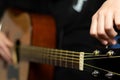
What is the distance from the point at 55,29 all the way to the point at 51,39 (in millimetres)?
39

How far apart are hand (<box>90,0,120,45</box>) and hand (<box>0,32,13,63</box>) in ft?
1.89

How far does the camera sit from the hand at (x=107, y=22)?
622 millimetres

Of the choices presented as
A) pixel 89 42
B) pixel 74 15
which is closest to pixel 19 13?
pixel 74 15

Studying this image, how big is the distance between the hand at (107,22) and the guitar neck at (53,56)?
0.08 meters

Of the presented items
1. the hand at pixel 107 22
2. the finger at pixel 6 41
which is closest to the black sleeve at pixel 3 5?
the finger at pixel 6 41

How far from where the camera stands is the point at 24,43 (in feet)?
3.70

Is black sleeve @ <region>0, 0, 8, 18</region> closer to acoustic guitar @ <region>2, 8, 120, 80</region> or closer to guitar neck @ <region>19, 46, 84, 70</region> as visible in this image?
acoustic guitar @ <region>2, 8, 120, 80</region>

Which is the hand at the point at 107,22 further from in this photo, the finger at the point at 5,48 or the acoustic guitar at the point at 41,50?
the finger at the point at 5,48

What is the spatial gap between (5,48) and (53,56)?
1.20 ft

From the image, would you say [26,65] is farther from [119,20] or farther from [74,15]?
[119,20]

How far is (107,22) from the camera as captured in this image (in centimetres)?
62

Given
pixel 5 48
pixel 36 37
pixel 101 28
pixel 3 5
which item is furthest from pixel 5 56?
pixel 101 28

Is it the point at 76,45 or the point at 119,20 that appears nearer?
the point at 119,20

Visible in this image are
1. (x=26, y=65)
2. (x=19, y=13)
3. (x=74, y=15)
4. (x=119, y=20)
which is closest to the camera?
(x=119, y=20)
